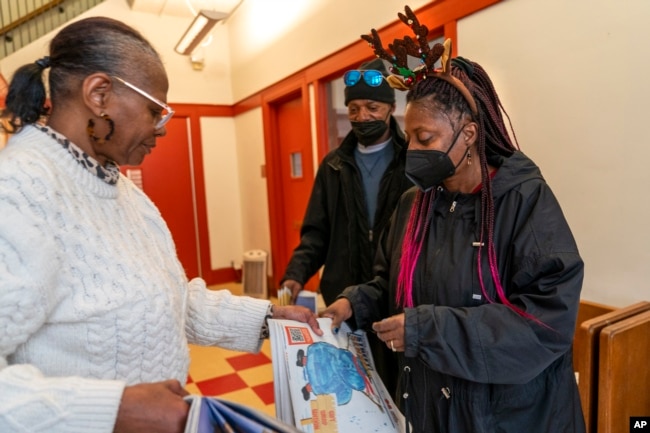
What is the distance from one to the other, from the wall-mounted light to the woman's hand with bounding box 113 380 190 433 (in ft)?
12.2

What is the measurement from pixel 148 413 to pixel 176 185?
200 inches

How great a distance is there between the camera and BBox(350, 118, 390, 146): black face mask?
1.88 meters

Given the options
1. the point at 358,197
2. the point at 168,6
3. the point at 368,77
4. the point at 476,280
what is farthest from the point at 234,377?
the point at 168,6

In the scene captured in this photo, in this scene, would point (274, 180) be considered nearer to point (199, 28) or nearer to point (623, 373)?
point (199, 28)

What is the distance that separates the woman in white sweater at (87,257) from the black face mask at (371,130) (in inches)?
41.3

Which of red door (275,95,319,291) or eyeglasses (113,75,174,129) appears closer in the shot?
eyeglasses (113,75,174,129)

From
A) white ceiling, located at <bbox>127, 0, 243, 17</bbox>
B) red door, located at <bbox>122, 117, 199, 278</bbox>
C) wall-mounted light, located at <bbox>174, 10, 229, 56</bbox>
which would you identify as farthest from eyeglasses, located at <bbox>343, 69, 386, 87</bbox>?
red door, located at <bbox>122, 117, 199, 278</bbox>

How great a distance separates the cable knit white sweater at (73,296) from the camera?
2.14 feet

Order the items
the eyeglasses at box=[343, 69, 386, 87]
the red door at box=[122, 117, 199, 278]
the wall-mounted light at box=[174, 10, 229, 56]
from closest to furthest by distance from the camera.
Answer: the eyeglasses at box=[343, 69, 386, 87]
the wall-mounted light at box=[174, 10, 229, 56]
the red door at box=[122, 117, 199, 278]

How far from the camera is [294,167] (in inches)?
176

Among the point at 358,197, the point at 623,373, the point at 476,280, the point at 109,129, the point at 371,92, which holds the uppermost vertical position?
the point at 371,92

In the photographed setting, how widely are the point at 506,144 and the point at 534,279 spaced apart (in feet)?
1.22

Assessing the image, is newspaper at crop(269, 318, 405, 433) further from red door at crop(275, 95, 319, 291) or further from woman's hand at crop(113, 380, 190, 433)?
red door at crop(275, 95, 319, 291)

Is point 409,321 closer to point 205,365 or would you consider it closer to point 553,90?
point 553,90
